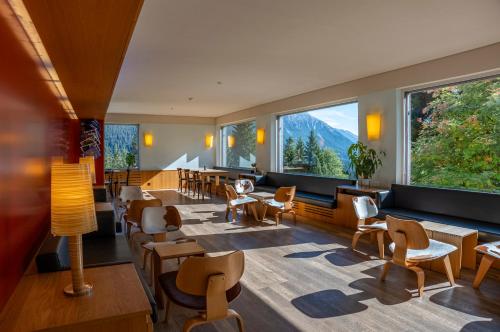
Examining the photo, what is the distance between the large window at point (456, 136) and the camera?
502 centimetres

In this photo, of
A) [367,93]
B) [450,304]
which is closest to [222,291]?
[450,304]

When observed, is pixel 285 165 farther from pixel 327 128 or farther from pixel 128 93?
pixel 128 93

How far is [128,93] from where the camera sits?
27.8 ft

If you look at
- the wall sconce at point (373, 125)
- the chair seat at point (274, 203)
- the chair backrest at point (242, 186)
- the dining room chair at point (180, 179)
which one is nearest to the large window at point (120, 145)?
the dining room chair at point (180, 179)

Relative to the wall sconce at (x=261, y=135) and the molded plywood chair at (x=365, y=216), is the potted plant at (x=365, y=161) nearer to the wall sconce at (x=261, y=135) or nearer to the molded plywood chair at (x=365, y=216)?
the molded plywood chair at (x=365, y=216)

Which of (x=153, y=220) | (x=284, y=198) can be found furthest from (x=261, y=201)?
(x=153, y=220)

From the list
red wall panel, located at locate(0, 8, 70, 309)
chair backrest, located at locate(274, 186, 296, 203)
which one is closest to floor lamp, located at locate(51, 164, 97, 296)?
red wall panel, located at locate(0, 8, 70, 309)

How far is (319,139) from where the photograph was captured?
876 centimetres

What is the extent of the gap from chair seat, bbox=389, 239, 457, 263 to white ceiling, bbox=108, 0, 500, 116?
247 cm

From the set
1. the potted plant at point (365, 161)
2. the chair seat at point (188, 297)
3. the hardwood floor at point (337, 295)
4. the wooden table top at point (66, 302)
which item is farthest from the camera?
the potted plant at point (365, 161)

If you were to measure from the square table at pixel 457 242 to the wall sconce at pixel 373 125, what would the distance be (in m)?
2.45

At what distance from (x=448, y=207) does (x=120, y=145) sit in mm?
10930

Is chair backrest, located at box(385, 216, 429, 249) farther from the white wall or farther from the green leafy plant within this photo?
Answer: the white wall

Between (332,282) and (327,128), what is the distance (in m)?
5.19
